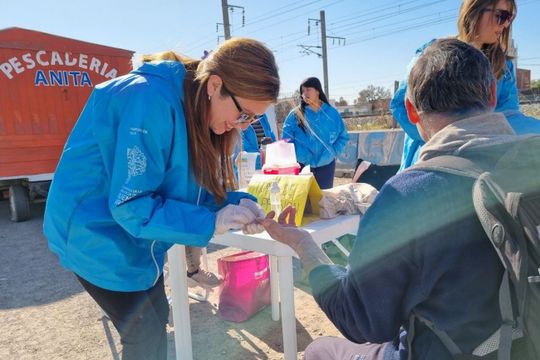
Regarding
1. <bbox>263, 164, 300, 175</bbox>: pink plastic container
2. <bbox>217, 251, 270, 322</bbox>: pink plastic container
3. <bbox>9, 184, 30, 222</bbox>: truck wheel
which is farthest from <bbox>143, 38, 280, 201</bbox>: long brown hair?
<bbox>9, 184, 30, 222</bbox>: truck wheel

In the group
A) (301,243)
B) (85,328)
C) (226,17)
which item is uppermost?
(226,17)

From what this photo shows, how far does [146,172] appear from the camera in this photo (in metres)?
1.23

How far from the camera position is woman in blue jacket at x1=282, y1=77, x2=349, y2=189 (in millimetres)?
4047

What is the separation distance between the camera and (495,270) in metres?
0.93

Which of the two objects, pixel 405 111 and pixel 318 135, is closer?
pixel 405 111

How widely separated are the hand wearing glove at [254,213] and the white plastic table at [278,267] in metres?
0.16

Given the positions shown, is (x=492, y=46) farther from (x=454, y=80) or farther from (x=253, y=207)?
(x=253, y=207)

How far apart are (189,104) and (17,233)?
5632 millimetres

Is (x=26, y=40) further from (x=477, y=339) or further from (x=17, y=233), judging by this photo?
(x=477, y=339)

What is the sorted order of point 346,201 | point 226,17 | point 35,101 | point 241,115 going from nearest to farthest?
point 241,115, point 346,201, point 35,101, point 226,17

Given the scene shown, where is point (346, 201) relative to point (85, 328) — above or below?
above

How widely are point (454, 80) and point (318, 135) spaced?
3115mm

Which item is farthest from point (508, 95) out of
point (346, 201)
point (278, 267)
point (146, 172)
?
point (146, 172)

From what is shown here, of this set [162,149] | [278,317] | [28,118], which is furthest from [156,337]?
[28,118]
